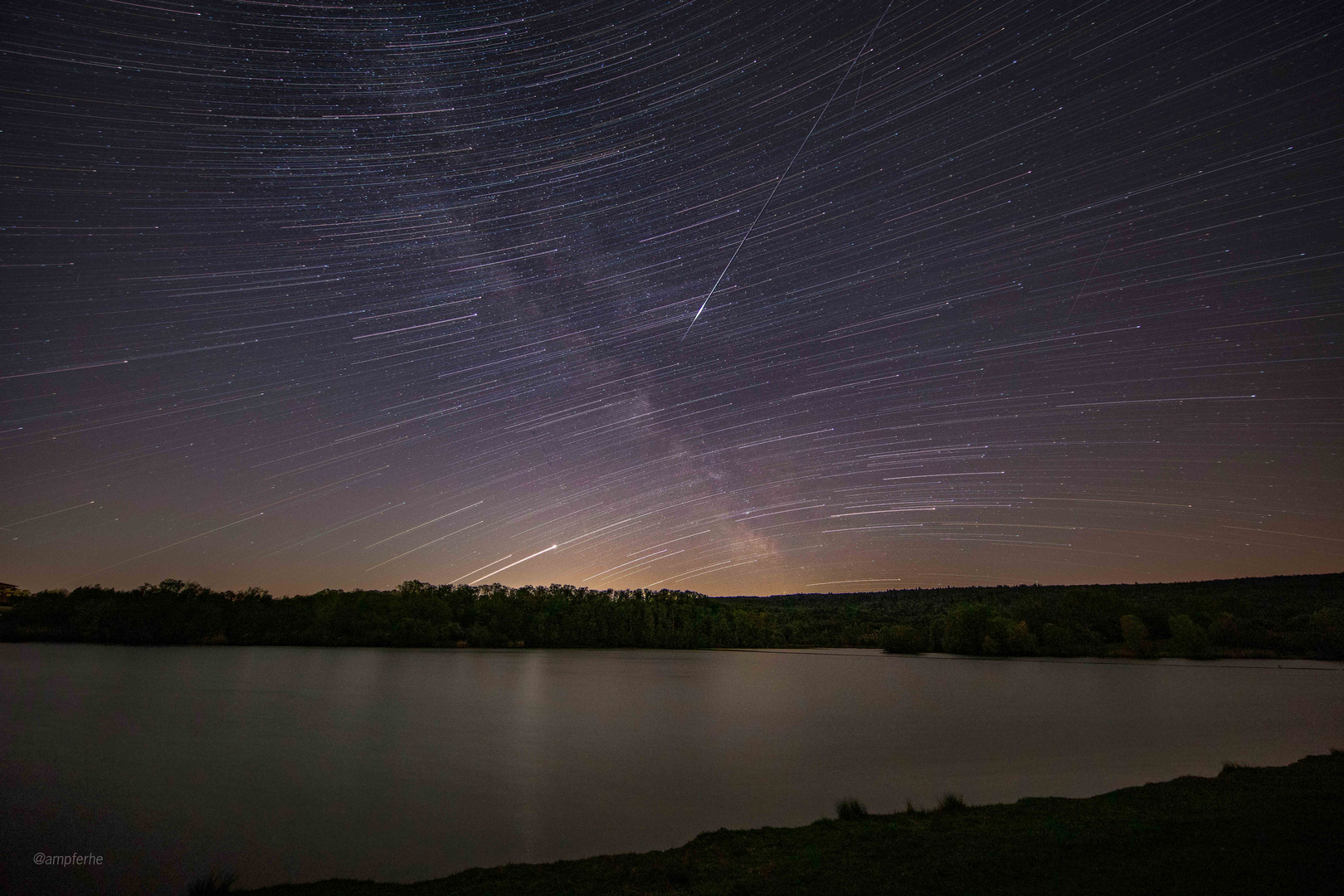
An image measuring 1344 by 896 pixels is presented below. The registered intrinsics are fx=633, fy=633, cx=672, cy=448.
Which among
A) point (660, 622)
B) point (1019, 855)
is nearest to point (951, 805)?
point (1019, 855)

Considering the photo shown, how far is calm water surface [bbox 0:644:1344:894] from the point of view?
40.9ft

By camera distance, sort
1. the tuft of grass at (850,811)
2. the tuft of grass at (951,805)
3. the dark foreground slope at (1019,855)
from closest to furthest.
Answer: the dark foreground slope at (1019,855), the tuft of grass at (850,811), the tuft of grass at (951,805)

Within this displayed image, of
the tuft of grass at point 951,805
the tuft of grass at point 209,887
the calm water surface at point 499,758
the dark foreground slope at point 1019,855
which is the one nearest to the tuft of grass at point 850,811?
the dark foreground slope at point 1019,855

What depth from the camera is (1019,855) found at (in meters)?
7.87

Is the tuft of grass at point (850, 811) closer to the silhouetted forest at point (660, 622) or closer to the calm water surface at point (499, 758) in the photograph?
the calm water surface at point (499, 758)

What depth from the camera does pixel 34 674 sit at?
146 feet

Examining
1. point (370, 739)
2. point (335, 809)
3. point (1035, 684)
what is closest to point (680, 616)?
point (1035, 684)

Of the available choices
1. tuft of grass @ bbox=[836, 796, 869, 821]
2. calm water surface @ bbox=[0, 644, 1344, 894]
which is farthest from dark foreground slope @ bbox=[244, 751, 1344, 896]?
calm water surface @ bbox=[0, 644, 1344, 894]

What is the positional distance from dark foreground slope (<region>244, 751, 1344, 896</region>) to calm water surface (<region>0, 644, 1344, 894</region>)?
2.83m

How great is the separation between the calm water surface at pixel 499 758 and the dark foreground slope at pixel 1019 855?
111 inches

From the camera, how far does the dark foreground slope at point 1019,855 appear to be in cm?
684

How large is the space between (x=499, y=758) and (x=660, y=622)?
107592 millimetres

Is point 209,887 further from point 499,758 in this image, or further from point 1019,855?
point 499,758

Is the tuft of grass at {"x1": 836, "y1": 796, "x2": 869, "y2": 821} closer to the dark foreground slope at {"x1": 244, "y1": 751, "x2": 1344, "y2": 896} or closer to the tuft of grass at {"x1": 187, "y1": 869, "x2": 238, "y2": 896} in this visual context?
the dark foreground slope at {"x1": 244, "y1": 751, "x2": 1344, "y2": 896}
